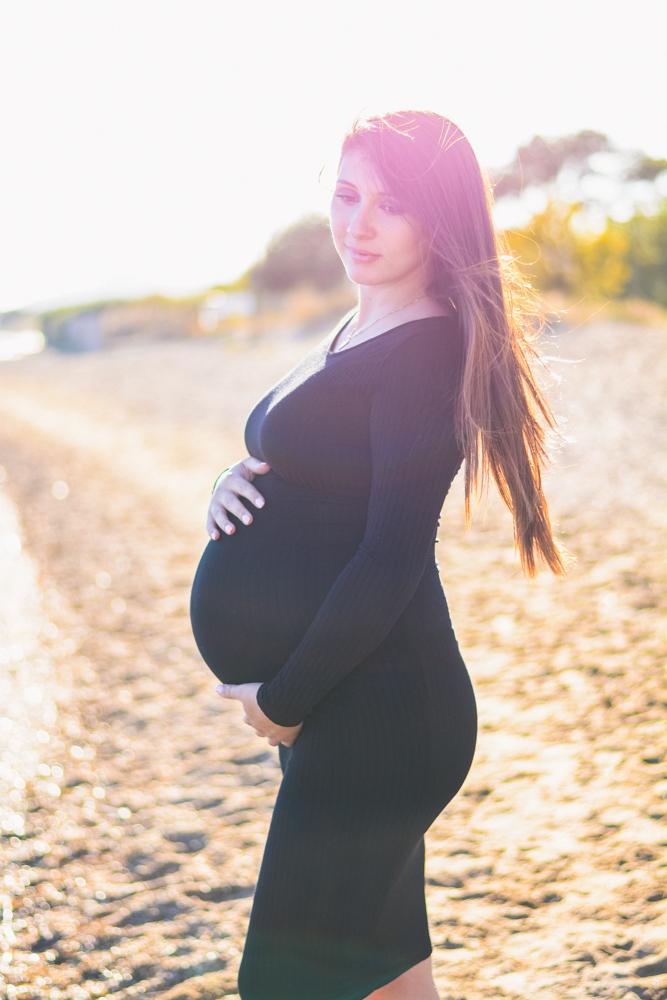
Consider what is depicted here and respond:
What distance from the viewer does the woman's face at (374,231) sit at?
1684 millimetres

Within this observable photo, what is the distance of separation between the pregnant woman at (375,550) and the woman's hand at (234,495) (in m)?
0.07

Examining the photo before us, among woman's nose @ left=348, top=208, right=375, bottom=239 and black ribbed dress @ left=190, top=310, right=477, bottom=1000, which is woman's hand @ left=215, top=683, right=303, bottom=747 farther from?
woman's nose @ left=348, top=208, right=375, bottom=239

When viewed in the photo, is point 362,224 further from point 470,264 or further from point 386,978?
point 386,978

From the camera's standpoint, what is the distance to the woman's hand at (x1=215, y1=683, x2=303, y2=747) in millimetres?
1688

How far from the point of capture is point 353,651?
5.22 feet

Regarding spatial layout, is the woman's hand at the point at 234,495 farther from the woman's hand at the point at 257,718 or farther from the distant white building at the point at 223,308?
the distant white building at the point at 223,308

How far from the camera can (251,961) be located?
172cm

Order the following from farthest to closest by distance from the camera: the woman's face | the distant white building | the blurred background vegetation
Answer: the distant white building < the blurred background vegetation < the woman's face

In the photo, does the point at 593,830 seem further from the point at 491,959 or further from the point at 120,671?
the point at 120,671

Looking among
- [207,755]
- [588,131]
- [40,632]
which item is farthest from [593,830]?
[588,131]

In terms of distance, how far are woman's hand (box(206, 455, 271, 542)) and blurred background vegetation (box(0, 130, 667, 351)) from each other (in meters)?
10.7

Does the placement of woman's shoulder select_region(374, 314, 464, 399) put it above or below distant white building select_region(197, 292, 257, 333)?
above

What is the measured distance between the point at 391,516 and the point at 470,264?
471 millimetres

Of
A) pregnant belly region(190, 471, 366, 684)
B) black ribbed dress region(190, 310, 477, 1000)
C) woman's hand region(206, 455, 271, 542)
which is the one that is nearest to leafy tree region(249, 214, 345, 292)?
woman's hand region(206, 455, 271, 542)
